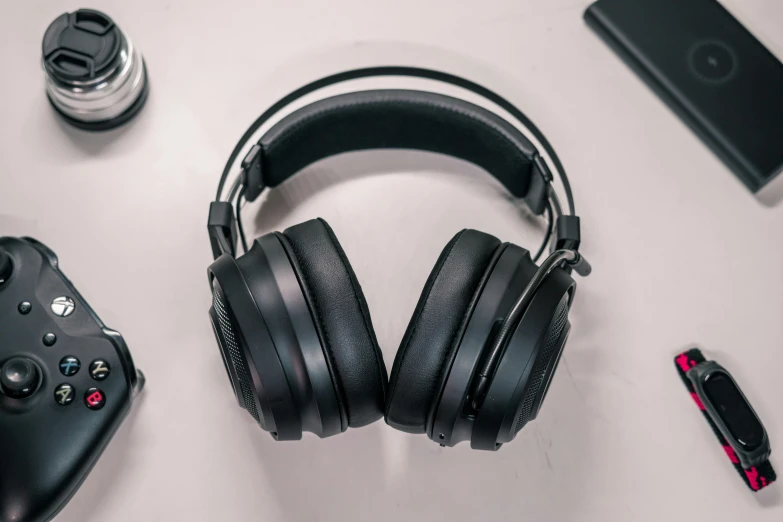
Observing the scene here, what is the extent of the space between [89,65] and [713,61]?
2.94 feet

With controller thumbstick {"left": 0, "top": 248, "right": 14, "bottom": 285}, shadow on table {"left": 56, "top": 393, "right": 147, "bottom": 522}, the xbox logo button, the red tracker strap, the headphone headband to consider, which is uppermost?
the headphone headband

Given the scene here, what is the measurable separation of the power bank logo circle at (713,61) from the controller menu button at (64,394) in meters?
0.96

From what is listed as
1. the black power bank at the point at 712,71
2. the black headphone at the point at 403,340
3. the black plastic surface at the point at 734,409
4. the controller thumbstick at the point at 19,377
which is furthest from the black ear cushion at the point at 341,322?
the black power bank at the point at 712,71

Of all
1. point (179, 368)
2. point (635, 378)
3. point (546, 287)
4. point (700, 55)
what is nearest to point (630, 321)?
point (635, 378)

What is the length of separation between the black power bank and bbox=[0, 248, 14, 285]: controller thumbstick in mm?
887

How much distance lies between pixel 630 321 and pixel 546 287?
0.99ft

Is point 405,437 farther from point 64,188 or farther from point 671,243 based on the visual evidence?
point 64,188

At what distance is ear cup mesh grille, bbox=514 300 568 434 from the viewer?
0.78 metres

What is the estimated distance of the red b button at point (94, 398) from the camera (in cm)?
89

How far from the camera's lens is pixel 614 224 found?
1.07m

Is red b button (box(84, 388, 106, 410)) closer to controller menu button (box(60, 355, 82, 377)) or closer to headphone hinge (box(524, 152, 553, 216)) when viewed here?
controller menu button (box(60, 355, 82, 377))

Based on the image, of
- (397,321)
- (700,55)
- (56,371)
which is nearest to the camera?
(56,371)

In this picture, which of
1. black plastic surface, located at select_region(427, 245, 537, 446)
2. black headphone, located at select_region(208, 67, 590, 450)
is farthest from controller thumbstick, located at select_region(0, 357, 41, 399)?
black plastic surface, located at select_region(427, 245, 537, 446)

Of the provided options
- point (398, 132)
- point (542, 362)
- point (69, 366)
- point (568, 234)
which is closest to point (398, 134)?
point (398, 132)
